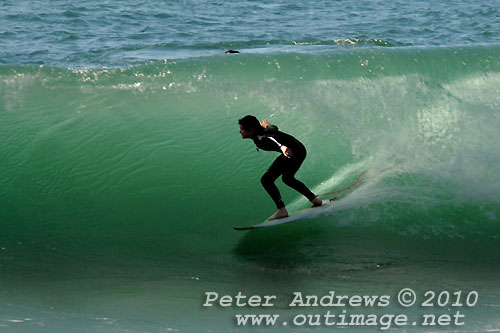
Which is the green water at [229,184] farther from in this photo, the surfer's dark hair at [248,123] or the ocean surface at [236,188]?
the surfer's dark hair at [248,123]

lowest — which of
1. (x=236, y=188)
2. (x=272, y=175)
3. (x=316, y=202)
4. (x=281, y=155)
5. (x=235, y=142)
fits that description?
(x=236, y=188)

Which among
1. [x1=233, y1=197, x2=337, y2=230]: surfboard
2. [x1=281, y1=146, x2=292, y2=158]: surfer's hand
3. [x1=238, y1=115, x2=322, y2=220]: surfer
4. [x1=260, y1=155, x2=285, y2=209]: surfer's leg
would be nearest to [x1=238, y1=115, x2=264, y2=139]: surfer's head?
[x1=238, y1=115, x2=322, y2=220]: surfer

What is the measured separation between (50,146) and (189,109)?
200cm

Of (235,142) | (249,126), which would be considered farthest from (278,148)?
(235,142)

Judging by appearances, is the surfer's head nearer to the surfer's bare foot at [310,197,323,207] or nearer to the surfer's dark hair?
the surfer's dark hair

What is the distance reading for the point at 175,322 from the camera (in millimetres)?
5141

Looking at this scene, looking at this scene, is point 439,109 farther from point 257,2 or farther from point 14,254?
point 257,2

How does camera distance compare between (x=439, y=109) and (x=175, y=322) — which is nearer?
(x=175, y=322)

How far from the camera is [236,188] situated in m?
7.80

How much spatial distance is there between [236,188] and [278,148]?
189 cm

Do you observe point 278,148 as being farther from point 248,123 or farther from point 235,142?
point 235,142

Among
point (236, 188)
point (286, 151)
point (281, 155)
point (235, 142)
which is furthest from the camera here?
point (235, 142)

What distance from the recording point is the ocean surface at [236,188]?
5770 millimetres

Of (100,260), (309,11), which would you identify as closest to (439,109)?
(100,260)
